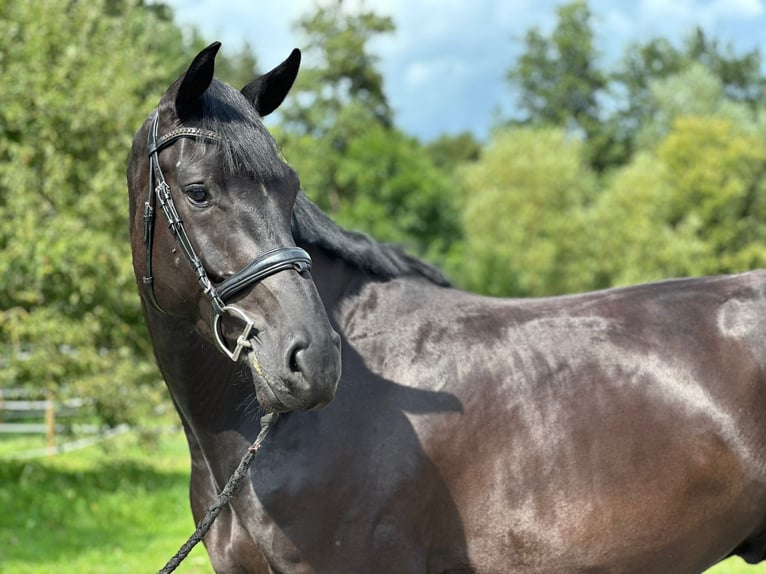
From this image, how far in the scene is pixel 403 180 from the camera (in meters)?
41.3

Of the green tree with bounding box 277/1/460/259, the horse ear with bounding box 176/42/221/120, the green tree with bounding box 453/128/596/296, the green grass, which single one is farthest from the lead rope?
the green tree with bounding box 277/1/460/259

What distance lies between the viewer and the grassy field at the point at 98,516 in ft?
23.8

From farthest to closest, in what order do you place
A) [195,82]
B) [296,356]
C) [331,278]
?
[331,278] → [195,82] → [296,356]

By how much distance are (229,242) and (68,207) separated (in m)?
8.94

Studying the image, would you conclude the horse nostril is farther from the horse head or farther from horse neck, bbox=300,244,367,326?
horse neck, bbox=300,244,367,326

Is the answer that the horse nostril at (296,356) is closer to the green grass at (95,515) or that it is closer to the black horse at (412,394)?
the black horse at (412,394)

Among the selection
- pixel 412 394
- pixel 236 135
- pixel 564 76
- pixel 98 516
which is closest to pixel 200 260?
pixel 236 135

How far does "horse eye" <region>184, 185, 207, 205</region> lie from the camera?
2.62m

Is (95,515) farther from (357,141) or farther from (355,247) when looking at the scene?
(357,141)

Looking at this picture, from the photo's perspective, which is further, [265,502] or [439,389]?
[439,389]

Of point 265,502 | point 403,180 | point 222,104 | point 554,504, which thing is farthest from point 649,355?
point 403,180

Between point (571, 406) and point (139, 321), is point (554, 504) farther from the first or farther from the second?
point (139, 321)

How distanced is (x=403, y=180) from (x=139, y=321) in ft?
101

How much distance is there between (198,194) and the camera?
2627 millimetres
